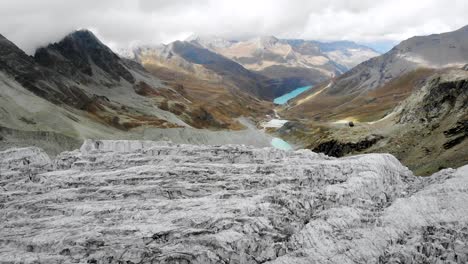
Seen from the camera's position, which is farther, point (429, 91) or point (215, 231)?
point (429, 91)

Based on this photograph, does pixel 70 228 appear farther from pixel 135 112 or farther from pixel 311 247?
pixel 135 112

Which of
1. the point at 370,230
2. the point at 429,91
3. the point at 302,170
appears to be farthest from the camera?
the point at 429,91

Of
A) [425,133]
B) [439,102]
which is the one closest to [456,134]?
[425,133]

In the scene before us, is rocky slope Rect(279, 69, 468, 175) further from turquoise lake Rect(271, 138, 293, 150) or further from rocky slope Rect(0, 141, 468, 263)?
rocky slope Rect(0, 141, 468, 263)

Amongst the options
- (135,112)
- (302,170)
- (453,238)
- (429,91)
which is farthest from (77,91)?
(453,238)

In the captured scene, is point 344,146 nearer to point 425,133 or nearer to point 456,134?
point 425,133

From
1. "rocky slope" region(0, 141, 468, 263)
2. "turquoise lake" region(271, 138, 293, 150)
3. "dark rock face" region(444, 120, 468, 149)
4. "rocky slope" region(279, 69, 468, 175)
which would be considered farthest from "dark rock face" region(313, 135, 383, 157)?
"rocky slope" region(0, 141, 468, 263)
